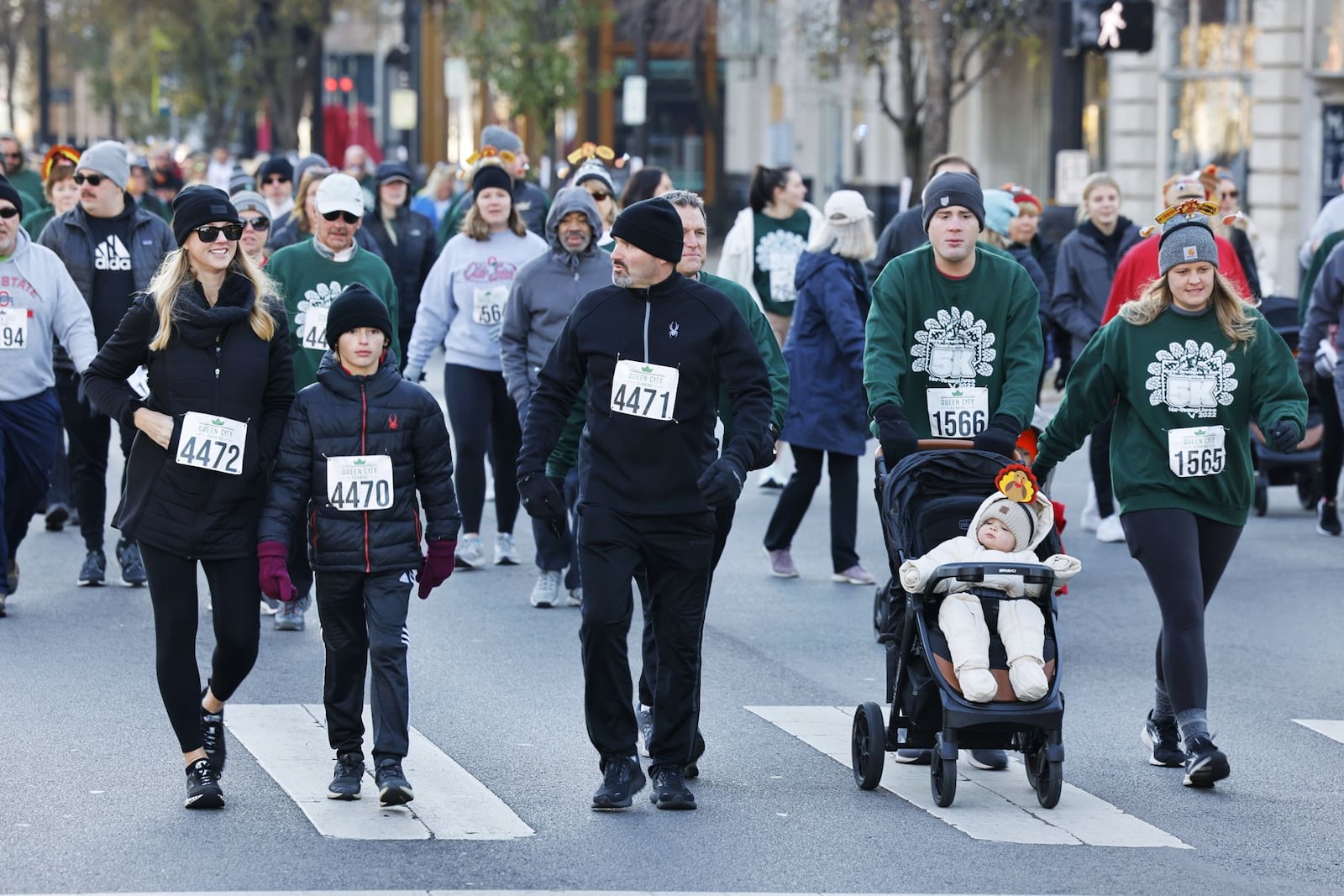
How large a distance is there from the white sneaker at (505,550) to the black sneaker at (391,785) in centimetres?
512

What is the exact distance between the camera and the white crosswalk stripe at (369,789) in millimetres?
7078

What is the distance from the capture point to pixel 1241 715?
29.7 ft

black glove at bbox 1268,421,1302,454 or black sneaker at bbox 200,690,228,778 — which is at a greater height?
black glove at bbox 1268,421,1302,454

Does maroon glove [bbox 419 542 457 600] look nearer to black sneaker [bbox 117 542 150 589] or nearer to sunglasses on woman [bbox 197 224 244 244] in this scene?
sunglasses on woman [bbox 197 224 244 244]

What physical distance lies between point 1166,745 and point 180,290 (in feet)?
11.7

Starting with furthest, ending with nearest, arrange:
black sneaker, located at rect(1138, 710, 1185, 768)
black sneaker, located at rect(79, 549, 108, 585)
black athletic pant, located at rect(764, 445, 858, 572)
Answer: black athletic pant, located at rect(764, 445, 858, 572)
black sneaker, located at rect(79, 549, 108, 585)
black sneaker, located at rect(1138, 710, 1185, 768)

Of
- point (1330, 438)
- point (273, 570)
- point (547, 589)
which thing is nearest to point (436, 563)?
point (273, 570)

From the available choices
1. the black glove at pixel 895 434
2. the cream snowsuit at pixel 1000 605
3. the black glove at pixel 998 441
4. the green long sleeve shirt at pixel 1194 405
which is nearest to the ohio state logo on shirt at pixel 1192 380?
the green long sleeve shirt at pixel 1194 405

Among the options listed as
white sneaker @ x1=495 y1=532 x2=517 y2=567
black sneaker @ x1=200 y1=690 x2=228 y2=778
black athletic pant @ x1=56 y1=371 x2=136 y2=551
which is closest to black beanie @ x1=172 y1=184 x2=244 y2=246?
black sneaker @ x1=200 y1=690 x2=228 y2=778

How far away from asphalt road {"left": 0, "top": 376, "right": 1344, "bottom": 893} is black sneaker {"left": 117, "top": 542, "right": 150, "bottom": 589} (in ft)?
0.54

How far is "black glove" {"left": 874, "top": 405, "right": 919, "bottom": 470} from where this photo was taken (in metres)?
8.12

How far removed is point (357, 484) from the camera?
7195 millimetres

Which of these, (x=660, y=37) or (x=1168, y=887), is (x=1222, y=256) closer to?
(x=1168, y=887)

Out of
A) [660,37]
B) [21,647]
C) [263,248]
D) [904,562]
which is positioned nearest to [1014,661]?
[904,562]
